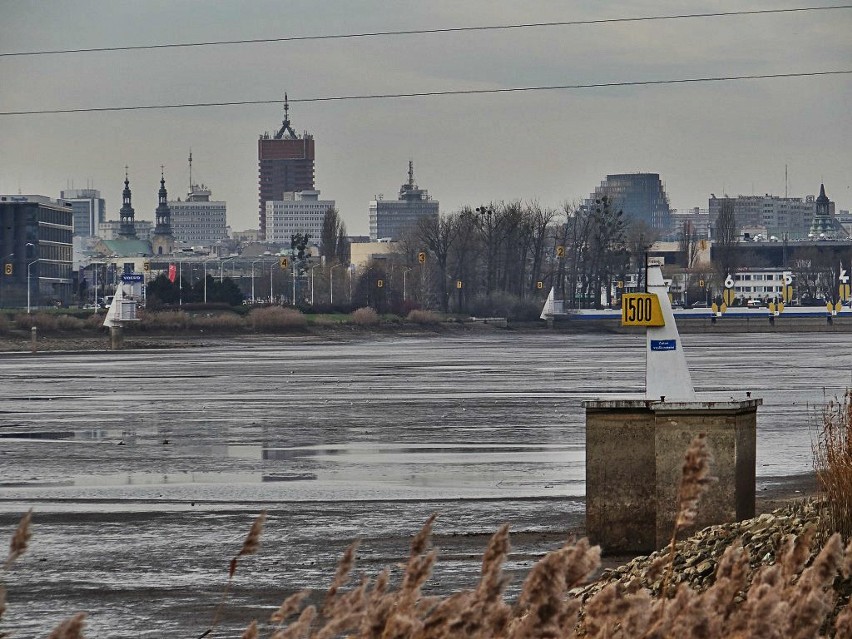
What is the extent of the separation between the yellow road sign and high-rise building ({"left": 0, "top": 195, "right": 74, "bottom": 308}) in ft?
521

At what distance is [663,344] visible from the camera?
1321cm

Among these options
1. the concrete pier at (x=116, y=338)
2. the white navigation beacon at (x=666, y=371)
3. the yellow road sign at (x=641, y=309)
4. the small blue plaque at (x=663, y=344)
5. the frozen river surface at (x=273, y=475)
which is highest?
the yellow road sign at (x=641, y=309)

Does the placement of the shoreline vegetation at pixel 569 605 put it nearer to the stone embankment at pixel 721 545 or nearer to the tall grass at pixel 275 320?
the stone embankment at pixel 721 545

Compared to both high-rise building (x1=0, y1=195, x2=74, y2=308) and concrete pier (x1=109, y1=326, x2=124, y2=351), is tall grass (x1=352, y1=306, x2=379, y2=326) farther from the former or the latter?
high-rise building (x1=0, y1=195, x2=74, y2=308)

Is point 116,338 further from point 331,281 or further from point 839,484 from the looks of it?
point 331,281

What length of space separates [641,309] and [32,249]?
6811 inches

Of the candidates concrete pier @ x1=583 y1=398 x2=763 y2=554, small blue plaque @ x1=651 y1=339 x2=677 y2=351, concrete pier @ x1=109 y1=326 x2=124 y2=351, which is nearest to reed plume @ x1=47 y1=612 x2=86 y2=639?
concrete pier @ x1=583 y1=398 x2=763 y2=554

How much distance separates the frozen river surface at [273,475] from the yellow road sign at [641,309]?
75.5 inches

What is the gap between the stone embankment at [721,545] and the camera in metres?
9.52

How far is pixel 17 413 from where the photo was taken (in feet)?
100

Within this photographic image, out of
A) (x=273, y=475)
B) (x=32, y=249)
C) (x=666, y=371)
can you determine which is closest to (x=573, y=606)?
(x=666, y=371)

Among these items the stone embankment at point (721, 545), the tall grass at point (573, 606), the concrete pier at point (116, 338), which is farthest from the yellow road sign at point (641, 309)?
the concrete pier at point (116, 338)

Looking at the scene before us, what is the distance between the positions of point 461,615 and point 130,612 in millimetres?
7007

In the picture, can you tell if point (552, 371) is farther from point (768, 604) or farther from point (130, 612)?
point (768, 604)
